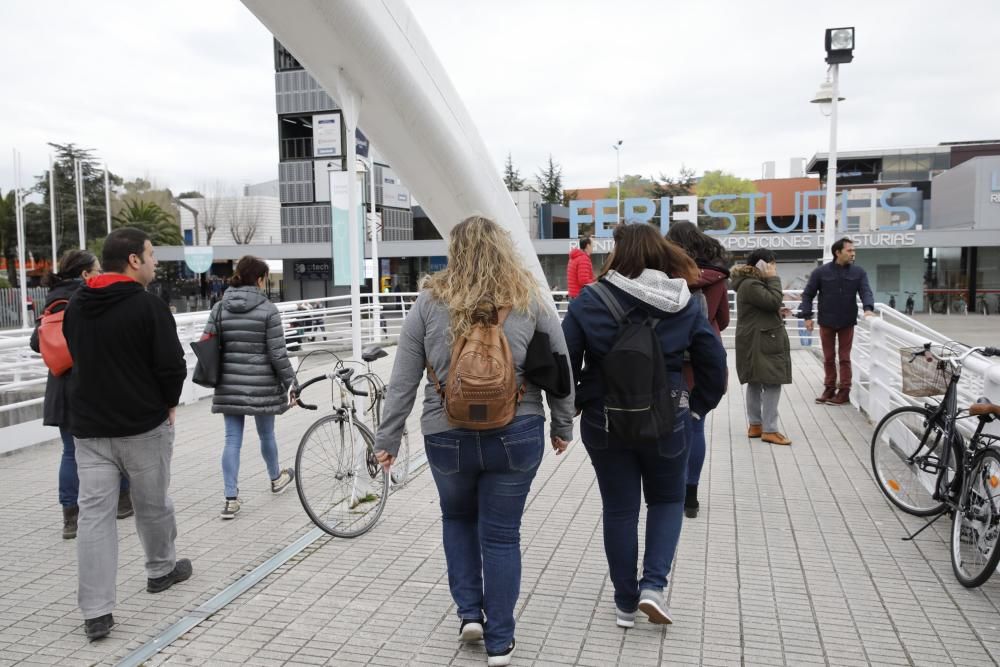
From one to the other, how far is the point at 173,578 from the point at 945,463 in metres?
4.36

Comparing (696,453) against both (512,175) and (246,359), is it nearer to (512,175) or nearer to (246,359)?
(246,359)

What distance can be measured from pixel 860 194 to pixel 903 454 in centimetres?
4406

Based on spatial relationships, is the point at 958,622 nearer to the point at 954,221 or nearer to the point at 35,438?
the point at 35,438

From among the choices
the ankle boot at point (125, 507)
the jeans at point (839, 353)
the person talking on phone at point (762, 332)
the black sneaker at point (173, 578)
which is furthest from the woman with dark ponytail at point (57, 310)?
the jeans at point (839, 353)

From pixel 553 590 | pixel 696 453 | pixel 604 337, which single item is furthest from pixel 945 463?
pixel 604 337

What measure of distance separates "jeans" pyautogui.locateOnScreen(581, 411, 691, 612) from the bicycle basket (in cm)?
226

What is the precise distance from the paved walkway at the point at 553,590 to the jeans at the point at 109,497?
0.78 ft

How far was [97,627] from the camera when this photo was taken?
11.9 feet

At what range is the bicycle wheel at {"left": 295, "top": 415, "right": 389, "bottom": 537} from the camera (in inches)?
193

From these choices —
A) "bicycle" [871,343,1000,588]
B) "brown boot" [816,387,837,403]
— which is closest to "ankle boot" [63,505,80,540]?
"bicycle" [871,343,1000,588]

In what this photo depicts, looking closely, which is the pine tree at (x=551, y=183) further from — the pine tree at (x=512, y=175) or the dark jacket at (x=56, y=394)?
the dark jacket at (x=56, y=394)

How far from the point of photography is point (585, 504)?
5.62m

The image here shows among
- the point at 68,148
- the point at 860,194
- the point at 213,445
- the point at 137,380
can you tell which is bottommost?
the point at 213,445

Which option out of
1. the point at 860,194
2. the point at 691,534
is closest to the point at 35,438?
the point at 691,534
